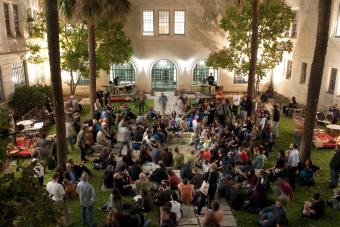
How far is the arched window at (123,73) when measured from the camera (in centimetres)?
2959

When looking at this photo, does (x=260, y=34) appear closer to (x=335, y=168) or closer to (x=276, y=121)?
(x=276, y=121)

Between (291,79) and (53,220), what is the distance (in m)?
25.1

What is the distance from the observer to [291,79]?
2716 cm

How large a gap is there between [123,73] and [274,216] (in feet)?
72.8

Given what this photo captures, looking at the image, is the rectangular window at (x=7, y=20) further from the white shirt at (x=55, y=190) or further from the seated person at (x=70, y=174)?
the white shirt at (x=55, y=190)

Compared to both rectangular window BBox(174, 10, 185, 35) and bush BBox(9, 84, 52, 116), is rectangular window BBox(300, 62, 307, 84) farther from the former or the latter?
bush BBox(9, 84, 52, 116)

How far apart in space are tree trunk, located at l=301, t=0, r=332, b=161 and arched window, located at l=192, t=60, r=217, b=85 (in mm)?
16268

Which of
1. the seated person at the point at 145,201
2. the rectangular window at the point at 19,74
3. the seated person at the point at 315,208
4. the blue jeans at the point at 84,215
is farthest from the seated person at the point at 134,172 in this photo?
the rectangular window at the point at 19,74

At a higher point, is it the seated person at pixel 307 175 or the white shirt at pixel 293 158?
the white shirt at pixel 293 158

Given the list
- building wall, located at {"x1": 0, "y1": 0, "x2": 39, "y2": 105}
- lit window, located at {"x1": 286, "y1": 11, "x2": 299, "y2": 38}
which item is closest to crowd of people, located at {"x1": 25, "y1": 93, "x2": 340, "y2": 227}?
building wall, located at {"x1": 0, "y1": 0, "x2": 39, "y2": 105}

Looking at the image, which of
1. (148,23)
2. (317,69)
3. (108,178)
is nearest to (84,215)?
(108,178)

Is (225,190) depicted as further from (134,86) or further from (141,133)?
(134,86)

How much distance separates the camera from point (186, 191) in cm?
1130

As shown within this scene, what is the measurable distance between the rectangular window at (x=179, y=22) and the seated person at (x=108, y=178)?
61.9 feet
